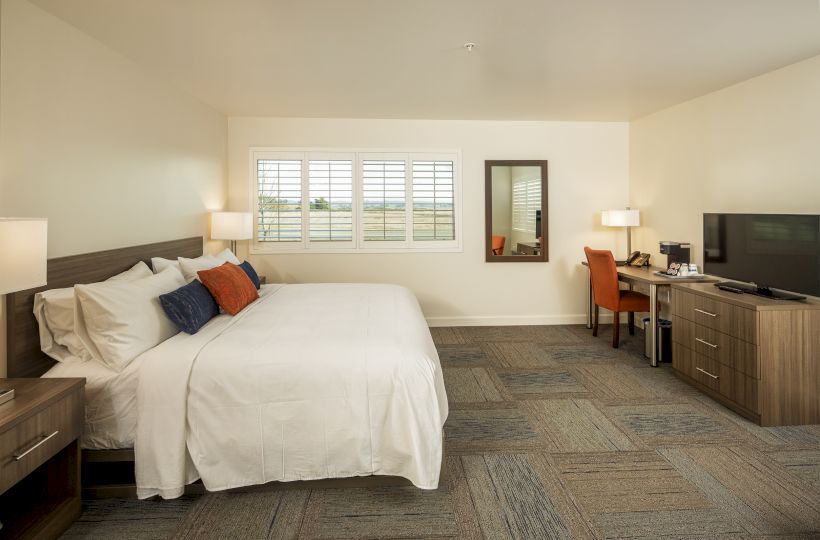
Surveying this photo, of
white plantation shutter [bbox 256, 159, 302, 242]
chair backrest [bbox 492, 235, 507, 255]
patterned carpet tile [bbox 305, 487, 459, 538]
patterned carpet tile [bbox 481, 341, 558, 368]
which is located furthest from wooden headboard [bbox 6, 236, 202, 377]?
chair backrest [bbox 492, 235, 507, 255]

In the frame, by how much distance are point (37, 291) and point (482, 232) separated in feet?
13.9

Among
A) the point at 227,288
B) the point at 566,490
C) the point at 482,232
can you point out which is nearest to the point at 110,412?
the point at 227,288

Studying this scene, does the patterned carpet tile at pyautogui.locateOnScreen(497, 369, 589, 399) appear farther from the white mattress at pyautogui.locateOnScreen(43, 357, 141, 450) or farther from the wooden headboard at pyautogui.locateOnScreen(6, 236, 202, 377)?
the wooden headboard at pyautogui.locateOnScreen(6, 236, 202, 377)

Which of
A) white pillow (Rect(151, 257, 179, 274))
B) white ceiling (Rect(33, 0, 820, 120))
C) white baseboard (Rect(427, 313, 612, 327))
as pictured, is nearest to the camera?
white ceiling (Rect(33, 0, 820, 120))

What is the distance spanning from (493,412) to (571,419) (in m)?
0.51

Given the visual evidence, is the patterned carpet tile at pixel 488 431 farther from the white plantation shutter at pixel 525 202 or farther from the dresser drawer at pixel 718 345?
the white plantation shutter at pixel 525 202

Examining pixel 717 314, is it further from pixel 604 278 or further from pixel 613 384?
pixel 604 278

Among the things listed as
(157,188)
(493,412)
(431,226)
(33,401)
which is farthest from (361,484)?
(431,226)

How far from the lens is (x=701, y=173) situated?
14.1 ft

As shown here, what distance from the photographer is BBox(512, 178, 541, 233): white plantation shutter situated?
5.49m

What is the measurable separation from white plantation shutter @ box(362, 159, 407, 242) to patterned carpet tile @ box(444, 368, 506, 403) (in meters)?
2.04

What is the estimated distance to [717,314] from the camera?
3201mm

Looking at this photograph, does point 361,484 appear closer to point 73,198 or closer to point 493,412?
point 493,412

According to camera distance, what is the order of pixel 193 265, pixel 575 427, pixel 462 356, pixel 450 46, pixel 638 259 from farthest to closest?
pixel 638 259, pixel 462 356, pixel 193 265, pixel 450 46, pixel 575 427
